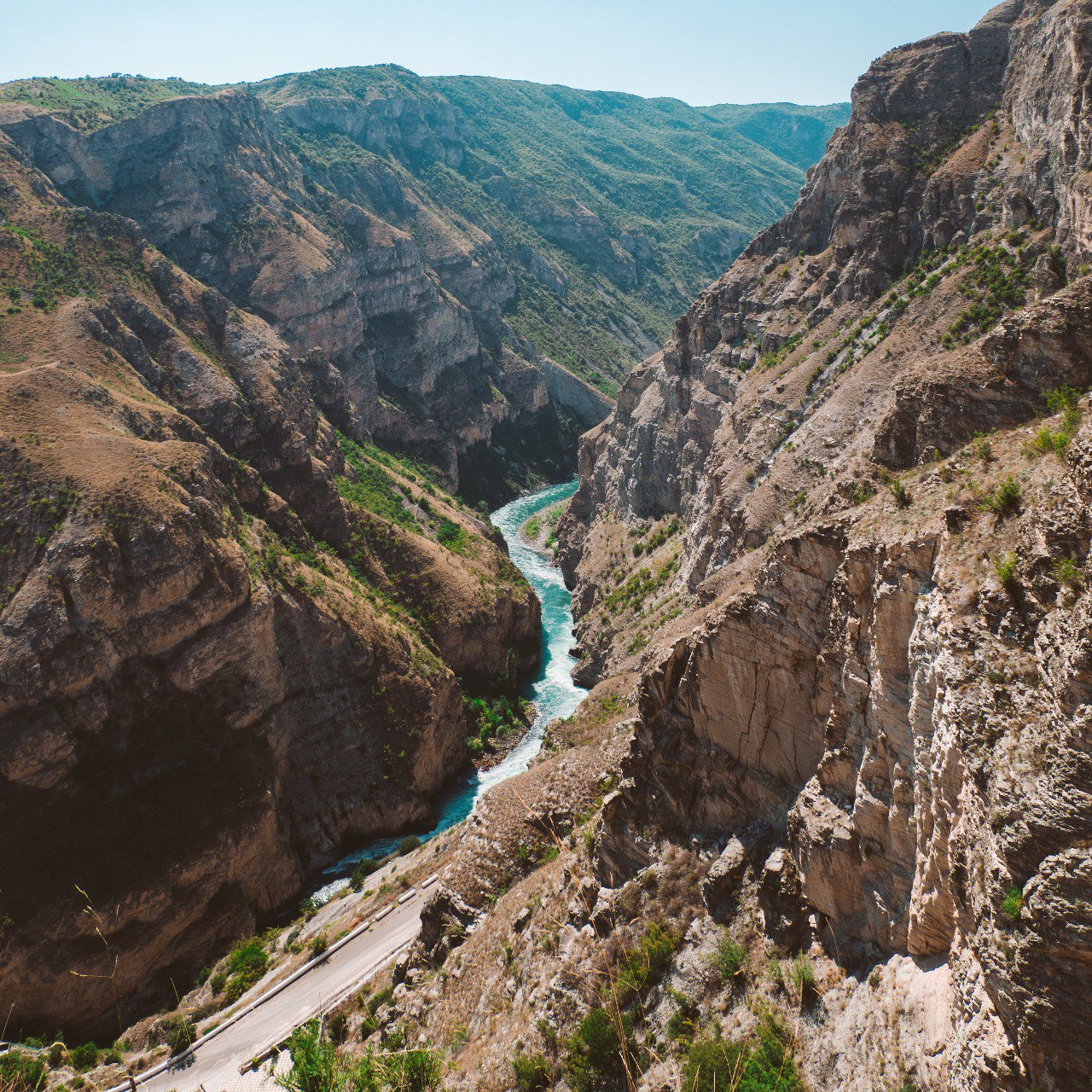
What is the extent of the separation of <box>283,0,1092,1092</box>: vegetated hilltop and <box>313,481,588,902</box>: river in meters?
20.3

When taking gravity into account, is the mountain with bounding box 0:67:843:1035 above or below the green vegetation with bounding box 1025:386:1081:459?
below

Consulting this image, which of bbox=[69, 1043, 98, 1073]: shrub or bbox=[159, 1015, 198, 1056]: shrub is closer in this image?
bbox=[159, 1015, 198, 1056]: shrub

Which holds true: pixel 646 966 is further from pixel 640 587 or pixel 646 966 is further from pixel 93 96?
pixel 93 96

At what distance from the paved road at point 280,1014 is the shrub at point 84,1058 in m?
4.56

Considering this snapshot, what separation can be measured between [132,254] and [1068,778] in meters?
97.7

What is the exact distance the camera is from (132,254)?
8581 cm

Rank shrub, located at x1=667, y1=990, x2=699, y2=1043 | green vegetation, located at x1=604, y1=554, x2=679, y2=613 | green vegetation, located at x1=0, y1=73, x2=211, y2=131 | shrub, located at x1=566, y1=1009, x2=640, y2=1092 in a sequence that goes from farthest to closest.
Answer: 1. green vegetation, located at x1=0, y1=73, x2=211, y2=131
2. green vegetation, located at x1=604, y1=554, x2=679, y2=613
3. shrub, located at x1=566, y1=1009, x2=640, y2=1092
4. shrub, located at x1=667, y1=990, x2=699, y2=1043

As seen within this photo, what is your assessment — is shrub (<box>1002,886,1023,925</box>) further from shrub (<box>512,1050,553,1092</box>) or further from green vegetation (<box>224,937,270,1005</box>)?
green vegetation (<box>224,937,270,1005</box>)

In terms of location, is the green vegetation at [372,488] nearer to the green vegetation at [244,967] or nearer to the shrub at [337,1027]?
the green vegetation at [244,967]

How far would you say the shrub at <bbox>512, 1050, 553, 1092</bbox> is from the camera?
21.9 meters

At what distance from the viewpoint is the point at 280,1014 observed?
3781 cm

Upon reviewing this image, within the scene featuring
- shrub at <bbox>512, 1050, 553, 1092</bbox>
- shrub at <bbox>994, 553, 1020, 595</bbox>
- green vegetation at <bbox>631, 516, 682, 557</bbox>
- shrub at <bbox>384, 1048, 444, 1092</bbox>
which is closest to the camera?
shrub at <bbox>994, 553, 1020, 595</bbox>

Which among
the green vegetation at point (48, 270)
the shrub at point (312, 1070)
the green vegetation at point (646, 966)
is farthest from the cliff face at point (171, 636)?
the green vegetation at point (646, 966)

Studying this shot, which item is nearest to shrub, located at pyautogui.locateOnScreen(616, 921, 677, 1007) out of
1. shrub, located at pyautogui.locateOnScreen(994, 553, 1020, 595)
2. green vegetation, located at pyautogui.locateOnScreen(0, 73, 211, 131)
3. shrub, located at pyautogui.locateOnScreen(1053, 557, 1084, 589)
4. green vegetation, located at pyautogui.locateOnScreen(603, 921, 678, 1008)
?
green vegetation, located at pyautogui.locateOnScreen(603, 921, 678, 1008)
